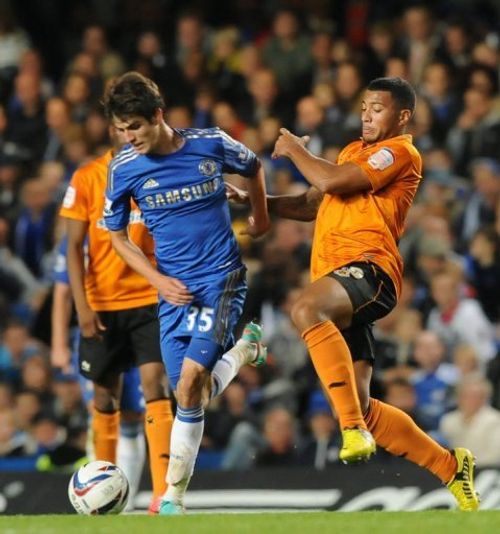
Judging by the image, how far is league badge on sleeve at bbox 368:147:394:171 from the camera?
25.6 feet

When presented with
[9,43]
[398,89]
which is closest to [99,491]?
[398,89]

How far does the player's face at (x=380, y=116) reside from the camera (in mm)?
7984

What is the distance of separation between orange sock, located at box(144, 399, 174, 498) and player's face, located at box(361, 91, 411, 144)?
6.46ft

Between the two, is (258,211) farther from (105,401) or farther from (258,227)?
(105,401)

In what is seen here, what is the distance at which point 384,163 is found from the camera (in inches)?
308

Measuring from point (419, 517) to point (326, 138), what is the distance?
23.2 ft

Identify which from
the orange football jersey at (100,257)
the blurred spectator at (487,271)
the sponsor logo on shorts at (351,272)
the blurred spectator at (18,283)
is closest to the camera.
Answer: the sponsor logo on shorts at (351,272)

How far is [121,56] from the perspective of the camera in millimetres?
16234

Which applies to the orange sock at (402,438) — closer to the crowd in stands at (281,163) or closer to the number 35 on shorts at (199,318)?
the number 35 on shorts at (199,318)

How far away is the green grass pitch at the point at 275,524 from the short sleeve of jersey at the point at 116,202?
1540 mm

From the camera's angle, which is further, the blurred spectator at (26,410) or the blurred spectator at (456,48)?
the blurred spectator at (456,48)

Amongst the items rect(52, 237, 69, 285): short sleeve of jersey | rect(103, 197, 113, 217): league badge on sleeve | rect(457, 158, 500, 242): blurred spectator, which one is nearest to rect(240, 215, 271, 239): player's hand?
rect(103, 197, 113, 217): league badge on sleeve

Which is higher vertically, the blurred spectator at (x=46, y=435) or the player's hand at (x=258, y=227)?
the player's hand at (x=258, y=227)

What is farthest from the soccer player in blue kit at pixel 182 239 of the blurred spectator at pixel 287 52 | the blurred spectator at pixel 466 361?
the blurred spectator at pixel 287 52
